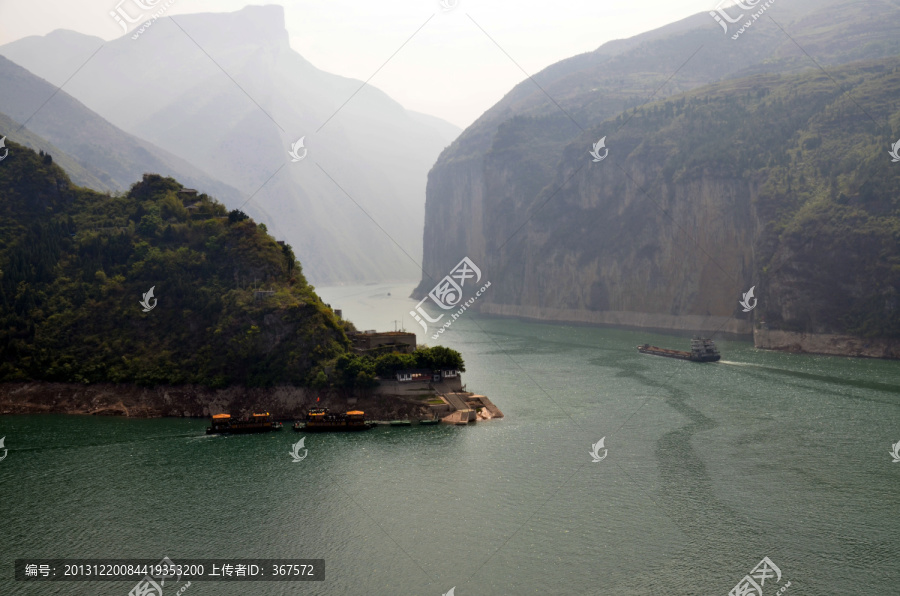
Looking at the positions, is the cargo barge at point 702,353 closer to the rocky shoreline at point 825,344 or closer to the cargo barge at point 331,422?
the rocky shoreline at point 825,344

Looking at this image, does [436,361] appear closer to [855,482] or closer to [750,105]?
[855,482]

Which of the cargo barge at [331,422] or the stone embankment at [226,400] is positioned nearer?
the cargo barge at [331,422]

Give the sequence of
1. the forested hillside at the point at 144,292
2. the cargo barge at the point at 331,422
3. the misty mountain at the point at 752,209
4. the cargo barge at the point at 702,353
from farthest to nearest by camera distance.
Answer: the misty mountain at the point at 752,209 → the cargo barge at the point at 702,353 → the forested hillside at the point at 144,292 → the cargo barge at the point at 331,422

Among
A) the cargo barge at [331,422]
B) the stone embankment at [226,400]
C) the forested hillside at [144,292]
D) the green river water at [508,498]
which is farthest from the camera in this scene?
the forested hillside at [144,292]

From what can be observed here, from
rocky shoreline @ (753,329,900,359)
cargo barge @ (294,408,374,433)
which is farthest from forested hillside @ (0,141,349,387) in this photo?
rocky shoreline @ (753,329,900,359)

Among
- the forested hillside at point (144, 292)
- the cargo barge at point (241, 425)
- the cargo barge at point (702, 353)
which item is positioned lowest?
the cargo barge at point (241, 425)

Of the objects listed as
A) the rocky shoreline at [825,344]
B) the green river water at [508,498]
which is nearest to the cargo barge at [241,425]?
the green river water at [508,498]

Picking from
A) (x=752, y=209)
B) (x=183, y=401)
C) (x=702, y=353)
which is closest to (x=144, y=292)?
(x=183, y=401)
